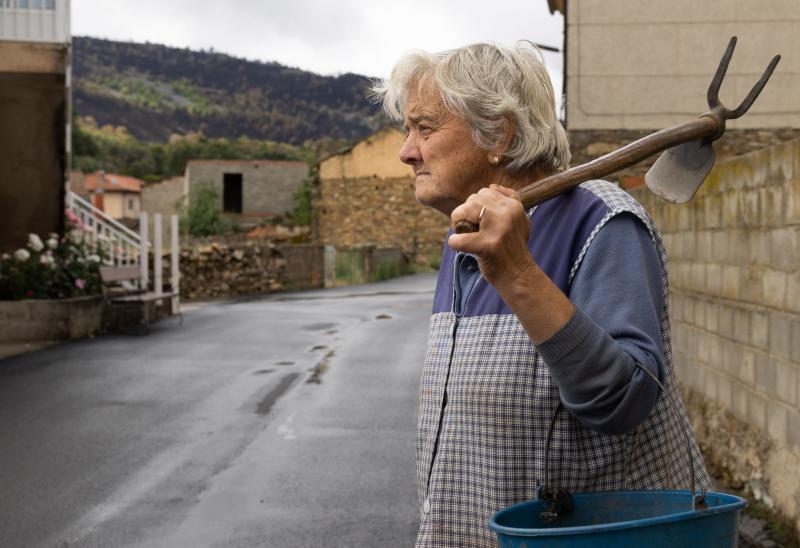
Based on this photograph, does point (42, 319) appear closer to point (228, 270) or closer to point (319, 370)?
point (319, 370)

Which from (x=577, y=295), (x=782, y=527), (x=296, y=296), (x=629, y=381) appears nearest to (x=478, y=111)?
(x=577, y=295)

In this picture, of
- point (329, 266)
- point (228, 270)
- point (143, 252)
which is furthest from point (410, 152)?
point (329, 266)

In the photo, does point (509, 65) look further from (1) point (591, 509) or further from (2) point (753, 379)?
(2) point (753, 379)

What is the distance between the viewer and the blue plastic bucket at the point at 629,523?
1602 mm

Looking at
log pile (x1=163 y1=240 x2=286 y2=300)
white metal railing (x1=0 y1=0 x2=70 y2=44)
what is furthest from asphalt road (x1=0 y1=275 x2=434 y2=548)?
log pile (x1=163 y1=240 x2=286 y2=300)

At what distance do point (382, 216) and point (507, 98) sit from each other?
40.7m

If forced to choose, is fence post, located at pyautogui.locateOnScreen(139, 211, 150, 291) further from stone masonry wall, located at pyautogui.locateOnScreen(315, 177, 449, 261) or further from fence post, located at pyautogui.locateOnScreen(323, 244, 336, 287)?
stone masonry wall, located at pyautogui.locateOnScreen(315, 177, 449, 261)

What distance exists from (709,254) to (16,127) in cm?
1203

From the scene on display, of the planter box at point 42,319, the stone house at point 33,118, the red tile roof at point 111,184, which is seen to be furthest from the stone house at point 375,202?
the red tile roof at point 111,184

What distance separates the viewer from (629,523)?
159cm

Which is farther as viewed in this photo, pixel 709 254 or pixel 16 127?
pixel 16 127

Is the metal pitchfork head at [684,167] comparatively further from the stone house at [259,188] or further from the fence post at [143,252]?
the stone house at [259,188]

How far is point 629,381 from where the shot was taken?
1.71 m

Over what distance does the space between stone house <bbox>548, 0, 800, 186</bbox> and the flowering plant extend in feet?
22.8
